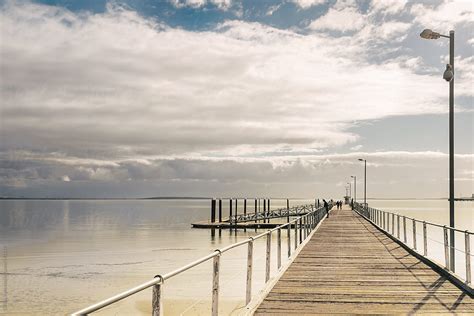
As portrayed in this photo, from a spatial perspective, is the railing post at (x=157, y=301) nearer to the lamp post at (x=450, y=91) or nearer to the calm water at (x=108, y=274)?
Answer: the calm water at (x=108, y=274)

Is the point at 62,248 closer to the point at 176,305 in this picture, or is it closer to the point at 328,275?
the point at 176,305

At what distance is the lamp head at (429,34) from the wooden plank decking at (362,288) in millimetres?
5919

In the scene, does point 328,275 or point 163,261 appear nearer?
point 328,275

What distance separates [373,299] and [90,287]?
19.9 m

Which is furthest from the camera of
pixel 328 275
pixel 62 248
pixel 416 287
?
pixel 62 248

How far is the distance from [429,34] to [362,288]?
7.13 metres

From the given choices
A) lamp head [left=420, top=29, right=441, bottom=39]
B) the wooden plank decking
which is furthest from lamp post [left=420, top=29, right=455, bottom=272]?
the wooden plank decking

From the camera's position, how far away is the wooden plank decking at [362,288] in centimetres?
845

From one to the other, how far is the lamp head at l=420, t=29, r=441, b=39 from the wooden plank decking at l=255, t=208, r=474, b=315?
5.92 metres

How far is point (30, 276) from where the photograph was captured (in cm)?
2981

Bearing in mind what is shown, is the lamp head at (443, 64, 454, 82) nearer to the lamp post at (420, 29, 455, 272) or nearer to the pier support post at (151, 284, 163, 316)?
the lamp post at (420, 29, 455, 272)

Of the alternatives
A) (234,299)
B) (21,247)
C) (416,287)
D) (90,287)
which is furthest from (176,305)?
(21,247)

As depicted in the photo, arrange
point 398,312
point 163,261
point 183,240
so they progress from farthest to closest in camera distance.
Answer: point 183,240 < point 163,261 < point 398,312

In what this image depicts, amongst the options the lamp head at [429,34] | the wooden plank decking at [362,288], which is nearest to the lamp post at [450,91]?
the lamp head at [429,34]
